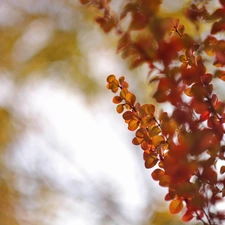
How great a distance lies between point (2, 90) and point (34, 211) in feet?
1.48

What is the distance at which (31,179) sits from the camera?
1617mm

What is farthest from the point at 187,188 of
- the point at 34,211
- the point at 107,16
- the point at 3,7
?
the point at 3,7

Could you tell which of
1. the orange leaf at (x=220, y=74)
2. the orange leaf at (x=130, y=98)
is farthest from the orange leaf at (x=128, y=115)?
the orange leaf at (x=220, y=74)

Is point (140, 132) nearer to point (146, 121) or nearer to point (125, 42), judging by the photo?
point (146, 121)

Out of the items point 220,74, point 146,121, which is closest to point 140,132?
point 146,121

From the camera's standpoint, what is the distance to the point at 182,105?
496mm

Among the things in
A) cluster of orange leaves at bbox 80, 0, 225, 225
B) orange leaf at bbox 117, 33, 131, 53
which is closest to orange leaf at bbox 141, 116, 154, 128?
cluster of orange leaves at bbox 80, 0, 225, 225

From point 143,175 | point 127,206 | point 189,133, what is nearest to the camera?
point 189,133

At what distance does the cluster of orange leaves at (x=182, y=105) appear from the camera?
1.57ft

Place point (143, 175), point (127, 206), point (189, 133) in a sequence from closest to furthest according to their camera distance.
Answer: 1. point (189, 133)
2. point (127, 206)
3. point (143, 175)

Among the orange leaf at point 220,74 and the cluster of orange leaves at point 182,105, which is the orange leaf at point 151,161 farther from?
the orange leaf at point 220,74

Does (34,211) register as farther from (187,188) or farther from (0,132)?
(187,188)

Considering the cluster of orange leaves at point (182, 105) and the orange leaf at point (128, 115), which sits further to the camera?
the orange leaf at point (128, 115)

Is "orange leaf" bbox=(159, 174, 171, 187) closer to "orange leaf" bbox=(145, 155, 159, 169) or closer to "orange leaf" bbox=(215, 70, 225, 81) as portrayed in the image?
"orange leaf" bbox=(145, 155, 159, 169)
